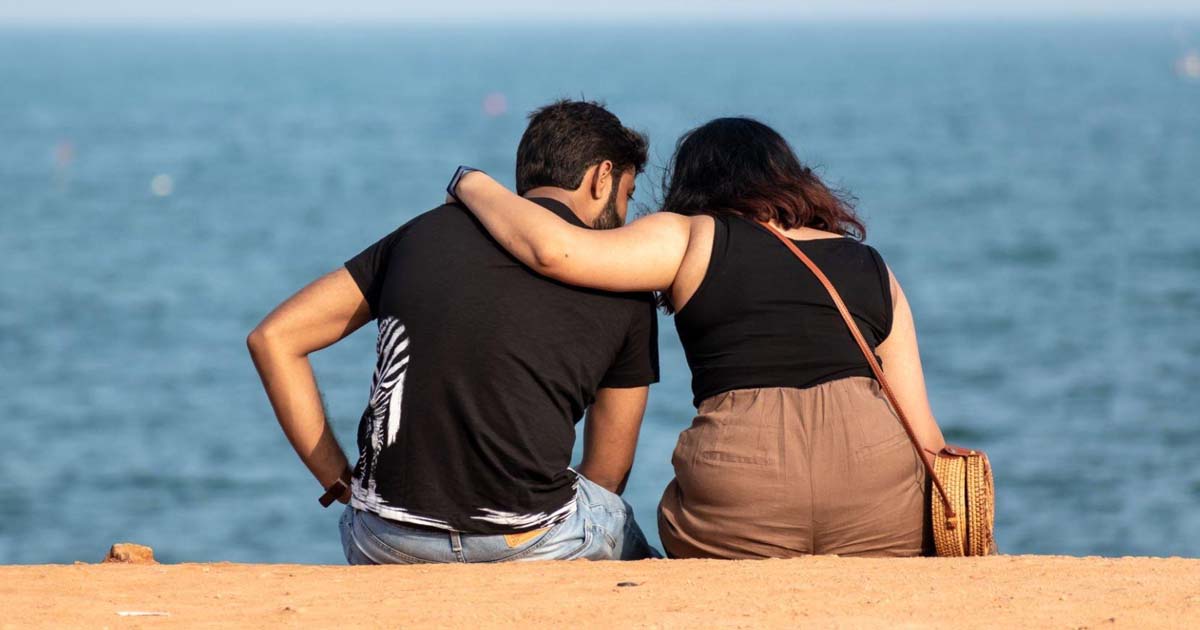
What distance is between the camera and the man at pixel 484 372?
3680mm

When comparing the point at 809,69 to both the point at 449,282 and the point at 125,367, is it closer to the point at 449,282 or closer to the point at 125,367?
the point at 125,367

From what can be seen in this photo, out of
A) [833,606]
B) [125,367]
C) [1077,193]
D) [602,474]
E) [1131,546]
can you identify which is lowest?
[833,606]

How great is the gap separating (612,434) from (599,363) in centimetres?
30

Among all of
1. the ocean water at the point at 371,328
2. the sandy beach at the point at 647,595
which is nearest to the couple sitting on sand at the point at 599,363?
the sandy beach at the point at 647,595

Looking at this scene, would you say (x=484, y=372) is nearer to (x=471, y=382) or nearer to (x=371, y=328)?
(x=471, y=382)

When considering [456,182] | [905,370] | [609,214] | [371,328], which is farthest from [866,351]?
[371,328]

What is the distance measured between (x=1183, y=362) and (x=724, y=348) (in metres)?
17.0

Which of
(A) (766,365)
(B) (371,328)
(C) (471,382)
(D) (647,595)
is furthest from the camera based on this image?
(B) (371,328)

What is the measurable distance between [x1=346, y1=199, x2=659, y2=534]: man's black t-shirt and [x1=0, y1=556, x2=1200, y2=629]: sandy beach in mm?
170

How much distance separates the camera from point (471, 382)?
12.0 ft

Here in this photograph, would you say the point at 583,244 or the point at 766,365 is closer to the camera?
the point at 583,244

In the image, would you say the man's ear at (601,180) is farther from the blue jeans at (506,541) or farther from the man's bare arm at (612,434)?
the blue jeans at (506,541)

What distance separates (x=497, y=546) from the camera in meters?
3.79

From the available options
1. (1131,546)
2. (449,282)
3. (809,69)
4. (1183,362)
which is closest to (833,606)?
(449,282)
